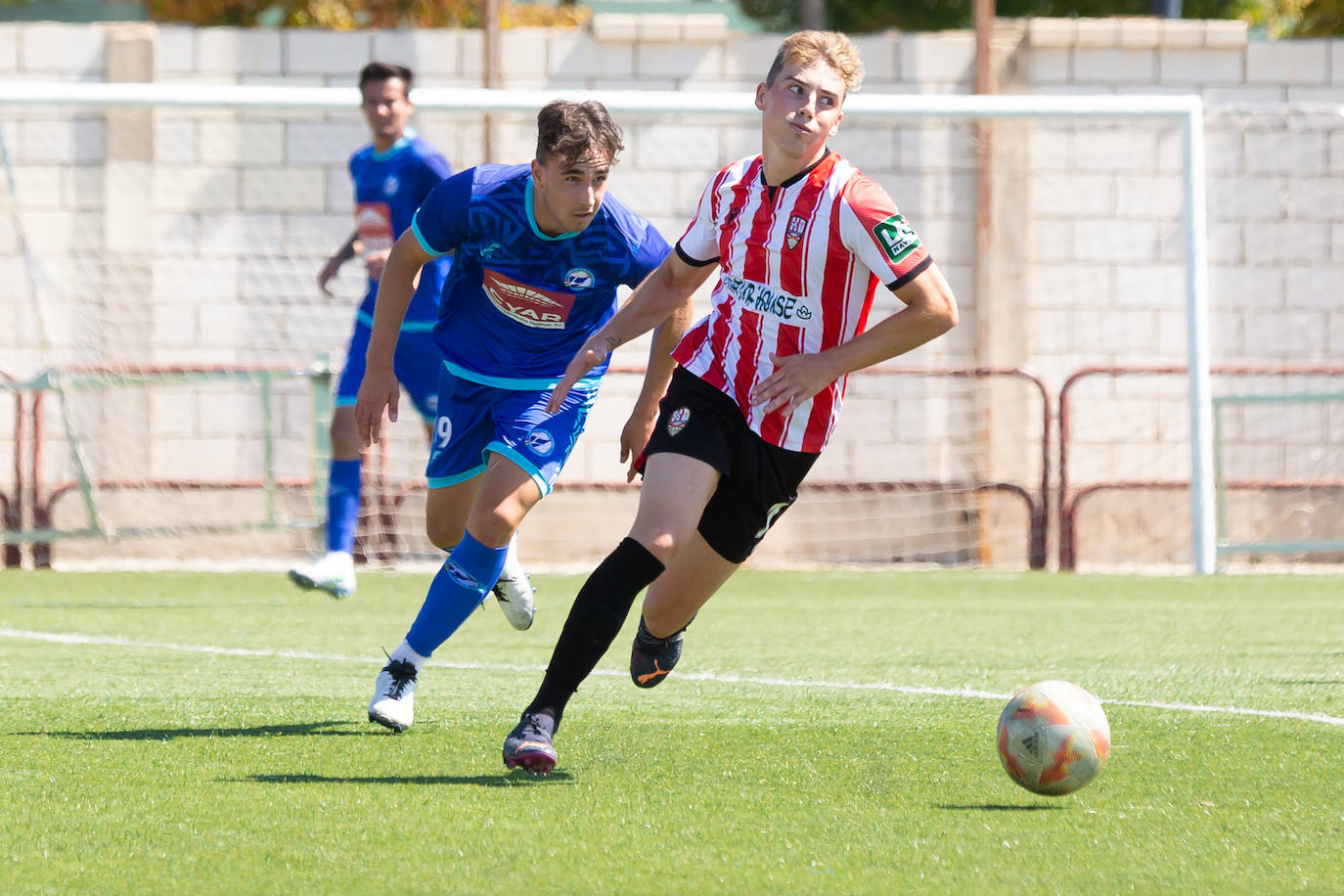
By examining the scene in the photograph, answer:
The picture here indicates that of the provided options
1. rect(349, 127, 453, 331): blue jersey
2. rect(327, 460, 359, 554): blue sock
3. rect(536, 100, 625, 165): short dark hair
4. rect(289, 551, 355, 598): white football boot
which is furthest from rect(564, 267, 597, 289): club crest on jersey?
rect(327, 460, 359, 554): blue sock

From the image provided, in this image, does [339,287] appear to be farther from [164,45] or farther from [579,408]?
[579,408]

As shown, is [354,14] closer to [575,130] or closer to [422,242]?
[422,242]

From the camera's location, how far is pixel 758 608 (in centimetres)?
863

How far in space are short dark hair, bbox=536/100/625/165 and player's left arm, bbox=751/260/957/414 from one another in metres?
0.86

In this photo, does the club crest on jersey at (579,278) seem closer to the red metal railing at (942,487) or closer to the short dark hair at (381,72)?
the short dark hair at (381,72)

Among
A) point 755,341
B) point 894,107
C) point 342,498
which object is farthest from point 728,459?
point 894,107

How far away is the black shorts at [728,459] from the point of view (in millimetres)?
4285

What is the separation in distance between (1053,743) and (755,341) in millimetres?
1307

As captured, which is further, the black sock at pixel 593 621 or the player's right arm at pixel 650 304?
the player's right arm at pixel 650 304

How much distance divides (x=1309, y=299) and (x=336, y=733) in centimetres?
1013

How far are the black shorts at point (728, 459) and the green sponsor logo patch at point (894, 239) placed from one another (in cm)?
55

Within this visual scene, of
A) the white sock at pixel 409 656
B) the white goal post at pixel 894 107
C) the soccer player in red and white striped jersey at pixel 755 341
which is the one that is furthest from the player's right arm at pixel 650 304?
the white goal post at pixel 894 107

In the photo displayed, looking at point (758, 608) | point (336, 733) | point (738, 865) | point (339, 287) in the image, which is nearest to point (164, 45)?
point (339, 287)

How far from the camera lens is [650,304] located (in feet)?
15.0
